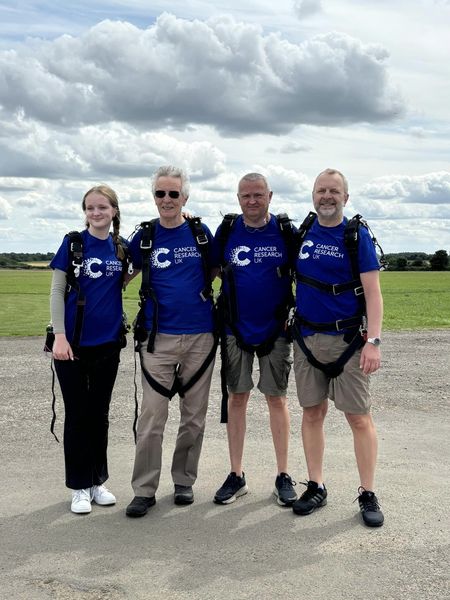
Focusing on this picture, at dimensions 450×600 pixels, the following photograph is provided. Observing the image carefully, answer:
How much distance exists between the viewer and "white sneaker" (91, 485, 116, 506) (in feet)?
19.1

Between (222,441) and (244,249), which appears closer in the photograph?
(244,249)

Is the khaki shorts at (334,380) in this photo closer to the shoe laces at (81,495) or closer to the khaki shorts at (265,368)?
the khaki shorts at (265,368)

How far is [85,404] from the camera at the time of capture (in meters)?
5.88

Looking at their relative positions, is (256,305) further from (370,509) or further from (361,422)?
(370,509)

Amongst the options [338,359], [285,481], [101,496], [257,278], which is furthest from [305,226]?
[101,496]

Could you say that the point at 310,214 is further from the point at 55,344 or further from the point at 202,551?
the point at 202,551

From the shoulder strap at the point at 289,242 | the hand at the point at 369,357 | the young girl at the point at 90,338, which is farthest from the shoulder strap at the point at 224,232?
the hand at the point at 369,357

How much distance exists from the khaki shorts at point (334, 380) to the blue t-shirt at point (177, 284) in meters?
0.96

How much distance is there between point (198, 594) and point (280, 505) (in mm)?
1684

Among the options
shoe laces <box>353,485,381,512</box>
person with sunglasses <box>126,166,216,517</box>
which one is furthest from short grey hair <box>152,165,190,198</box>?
shoe laces <box>353,485,381,512</box>

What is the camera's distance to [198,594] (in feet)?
13.9

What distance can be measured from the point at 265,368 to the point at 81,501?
1931mm

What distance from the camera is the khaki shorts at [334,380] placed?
5.58 metres

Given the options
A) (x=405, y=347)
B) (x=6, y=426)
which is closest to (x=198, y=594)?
(x=6, y=426)
